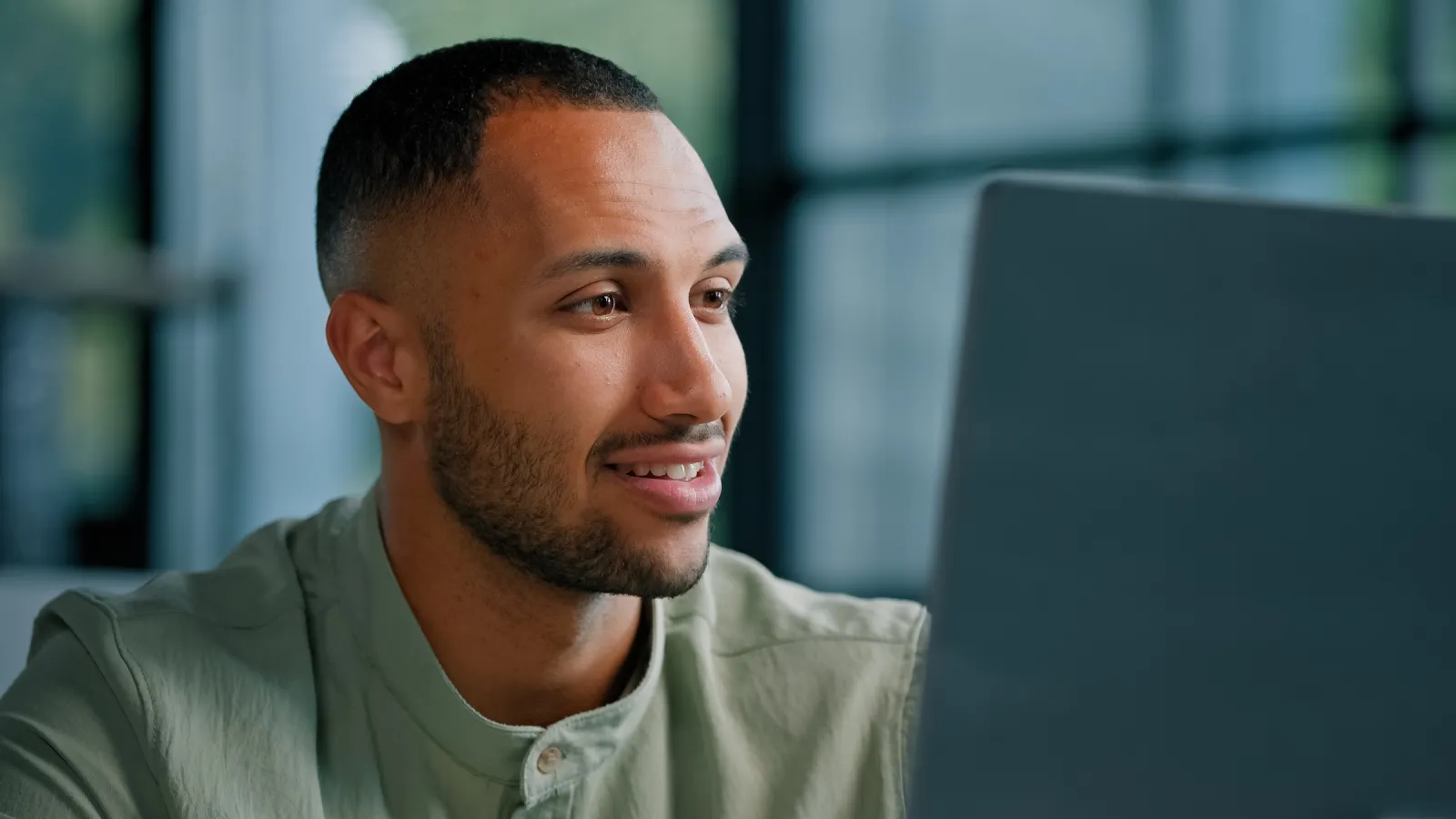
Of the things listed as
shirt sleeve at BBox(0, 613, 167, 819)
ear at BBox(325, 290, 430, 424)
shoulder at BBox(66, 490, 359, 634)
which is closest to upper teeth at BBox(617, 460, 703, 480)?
ear at BBox(325, 290, 430, 424)

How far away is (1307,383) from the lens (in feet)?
1.83

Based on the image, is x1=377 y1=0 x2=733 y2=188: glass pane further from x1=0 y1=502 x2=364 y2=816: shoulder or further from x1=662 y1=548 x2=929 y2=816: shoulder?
x1=0 y1=502 x2=364 y2=816: shoulder

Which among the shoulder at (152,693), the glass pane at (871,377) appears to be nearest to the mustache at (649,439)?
the shoulder at (152,693)

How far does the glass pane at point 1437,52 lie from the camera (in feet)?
9.35

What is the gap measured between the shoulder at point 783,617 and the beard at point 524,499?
138 millimetres

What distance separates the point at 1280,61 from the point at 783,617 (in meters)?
2.25

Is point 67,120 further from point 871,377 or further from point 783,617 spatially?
point 783,617

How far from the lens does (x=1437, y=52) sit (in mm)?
2867

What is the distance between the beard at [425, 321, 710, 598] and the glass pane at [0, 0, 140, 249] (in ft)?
12.0

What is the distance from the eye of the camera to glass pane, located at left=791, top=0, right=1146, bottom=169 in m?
3.38

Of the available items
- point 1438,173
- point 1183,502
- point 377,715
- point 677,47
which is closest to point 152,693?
point 377,715

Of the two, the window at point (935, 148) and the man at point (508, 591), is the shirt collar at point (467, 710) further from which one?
the window at point (935, 148)

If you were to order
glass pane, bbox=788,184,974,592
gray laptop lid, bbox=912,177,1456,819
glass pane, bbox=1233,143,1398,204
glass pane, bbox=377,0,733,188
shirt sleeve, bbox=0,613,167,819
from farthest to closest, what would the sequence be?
1. glass pane, bbox=377,0,733,188
2. glass pane, bbox=788,184,974,592
3. glass pane, bbox=1233,143,1398,204
4. shirt sleeve, bbox=0,613,167,819
5. gray laptop lid, bbox=912,177,1456,819

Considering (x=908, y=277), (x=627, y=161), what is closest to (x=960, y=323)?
(x=627, y=161)
